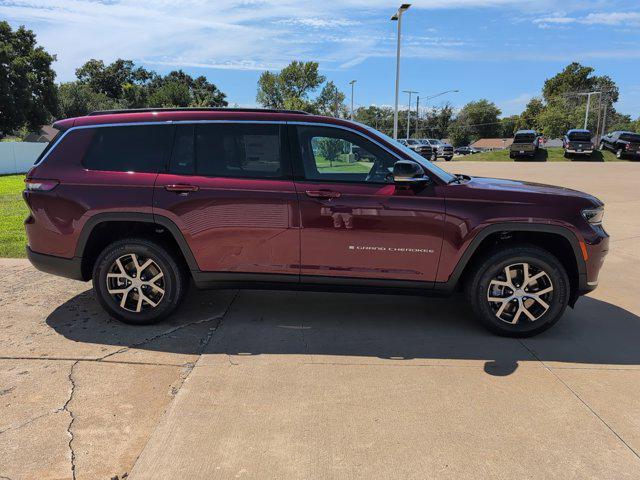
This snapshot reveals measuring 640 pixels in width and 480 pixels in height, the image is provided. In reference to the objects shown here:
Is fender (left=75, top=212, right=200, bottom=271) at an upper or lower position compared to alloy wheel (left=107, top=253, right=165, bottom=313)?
upper

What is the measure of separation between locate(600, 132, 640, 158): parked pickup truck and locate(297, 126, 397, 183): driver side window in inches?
1355

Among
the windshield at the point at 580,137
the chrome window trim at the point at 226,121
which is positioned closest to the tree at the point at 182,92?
the windshield at the point at 580,137

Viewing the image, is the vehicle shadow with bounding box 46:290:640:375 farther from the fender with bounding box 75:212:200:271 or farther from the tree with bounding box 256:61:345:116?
the tree with bounding box 256:61:345:116

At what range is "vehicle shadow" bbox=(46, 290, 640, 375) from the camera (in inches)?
154

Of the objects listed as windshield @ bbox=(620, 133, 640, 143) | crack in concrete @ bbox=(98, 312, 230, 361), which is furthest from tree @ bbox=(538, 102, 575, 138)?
crack in concrete @ bbox=(98, 312, 230, 361)

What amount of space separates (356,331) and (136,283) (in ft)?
6.59

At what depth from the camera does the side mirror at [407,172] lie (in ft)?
12.6

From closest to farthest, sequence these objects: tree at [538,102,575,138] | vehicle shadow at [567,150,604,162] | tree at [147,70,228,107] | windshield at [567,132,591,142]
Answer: windshield at [567,132,591,142]
vehicle shadow at [567,150,604,162]
tree at [147,70,228,107]
tree at [538,102,575,138]

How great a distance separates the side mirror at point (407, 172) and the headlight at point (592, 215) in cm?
143

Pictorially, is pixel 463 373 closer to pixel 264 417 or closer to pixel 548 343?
pixel 548 343

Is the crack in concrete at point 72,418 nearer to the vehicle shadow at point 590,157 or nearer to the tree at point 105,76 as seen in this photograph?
the vehicle shadow at point 590,157

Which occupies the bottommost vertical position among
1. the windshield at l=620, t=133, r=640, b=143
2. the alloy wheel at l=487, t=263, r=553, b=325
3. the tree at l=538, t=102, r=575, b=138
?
the alloy wheel at l=487, t=263, r=553, b=325

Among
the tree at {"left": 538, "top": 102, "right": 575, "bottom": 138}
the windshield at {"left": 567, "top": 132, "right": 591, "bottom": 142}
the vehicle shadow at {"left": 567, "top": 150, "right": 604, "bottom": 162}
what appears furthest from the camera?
the tree at {"left": 538, "top": 102, "right": 575, "bottom": 138}

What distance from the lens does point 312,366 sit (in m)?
3.65
